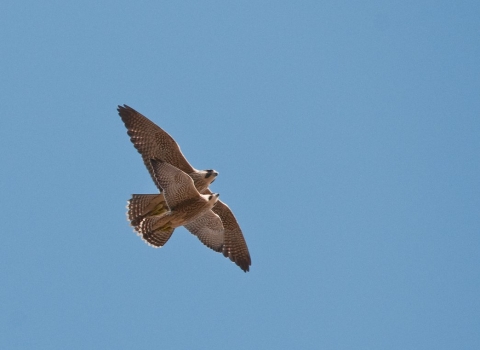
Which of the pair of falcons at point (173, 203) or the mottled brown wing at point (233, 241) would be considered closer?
the pair of falcons at point (173, 203)

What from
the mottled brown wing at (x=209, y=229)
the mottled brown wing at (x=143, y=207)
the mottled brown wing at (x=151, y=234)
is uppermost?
the mottled brown wing at (x=209, y=229)

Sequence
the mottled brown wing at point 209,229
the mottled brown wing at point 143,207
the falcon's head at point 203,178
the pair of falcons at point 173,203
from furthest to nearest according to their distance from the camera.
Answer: the mottled brown wing at point 209,229 → the mottled brown wing at point 143,207 → the falcon's head at point 203,178 → the pair of falcons at point 173,203

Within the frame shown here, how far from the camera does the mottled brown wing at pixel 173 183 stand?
42.2ft

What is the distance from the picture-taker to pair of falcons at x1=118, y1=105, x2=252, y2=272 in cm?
1297

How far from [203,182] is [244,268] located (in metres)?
1.91

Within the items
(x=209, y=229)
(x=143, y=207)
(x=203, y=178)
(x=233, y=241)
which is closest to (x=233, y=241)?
(x=233, y=241)

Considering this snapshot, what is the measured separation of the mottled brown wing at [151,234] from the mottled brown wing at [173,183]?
936 mm

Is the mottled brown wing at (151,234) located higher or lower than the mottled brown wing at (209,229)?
lower

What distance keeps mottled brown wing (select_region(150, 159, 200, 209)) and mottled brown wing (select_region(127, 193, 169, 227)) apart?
89cm

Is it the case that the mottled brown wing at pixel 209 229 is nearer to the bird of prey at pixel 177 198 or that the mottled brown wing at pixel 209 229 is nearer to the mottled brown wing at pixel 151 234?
the bird of prey at pixel 177 198

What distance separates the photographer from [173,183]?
13.0 metres

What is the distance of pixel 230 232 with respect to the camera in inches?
583

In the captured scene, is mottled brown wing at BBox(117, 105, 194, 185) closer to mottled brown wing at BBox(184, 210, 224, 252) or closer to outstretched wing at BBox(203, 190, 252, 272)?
mottled brown wing at BBox(184, 210, 224, 252)

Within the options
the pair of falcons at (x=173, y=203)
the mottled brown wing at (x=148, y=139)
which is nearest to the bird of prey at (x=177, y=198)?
the pair of falcons at (x=173, y=203)
